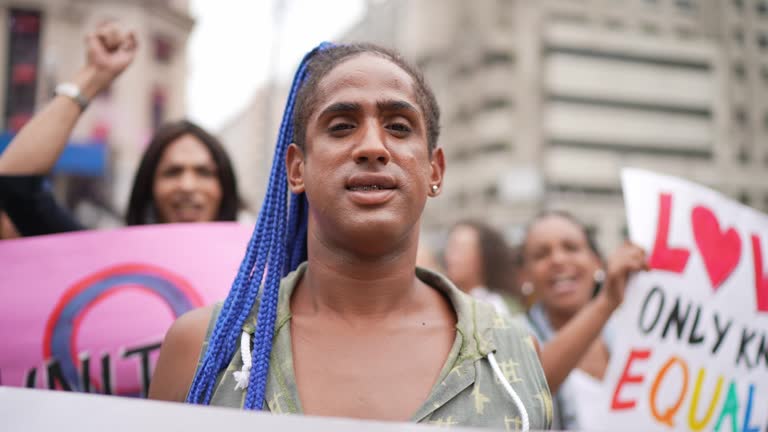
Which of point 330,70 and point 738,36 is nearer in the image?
point 330,70

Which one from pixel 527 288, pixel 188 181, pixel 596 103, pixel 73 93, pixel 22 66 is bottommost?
pixel 527 288

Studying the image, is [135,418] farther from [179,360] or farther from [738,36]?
[738,36]

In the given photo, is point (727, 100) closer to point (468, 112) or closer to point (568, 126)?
point (568, 126)

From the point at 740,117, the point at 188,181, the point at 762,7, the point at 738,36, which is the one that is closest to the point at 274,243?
the point at 188,181

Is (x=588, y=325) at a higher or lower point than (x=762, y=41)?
lower

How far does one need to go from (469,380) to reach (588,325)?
3.51 feet

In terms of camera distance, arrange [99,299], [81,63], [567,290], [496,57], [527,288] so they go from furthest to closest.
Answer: [496,57] < [81,63] < [527,288] < [567,290] < [99,299]

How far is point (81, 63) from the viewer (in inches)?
768

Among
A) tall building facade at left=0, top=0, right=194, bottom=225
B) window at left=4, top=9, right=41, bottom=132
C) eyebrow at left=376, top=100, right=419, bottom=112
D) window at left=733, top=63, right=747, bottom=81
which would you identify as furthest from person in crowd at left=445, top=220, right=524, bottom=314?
window at left=733, top=63, right=747, bottom=81

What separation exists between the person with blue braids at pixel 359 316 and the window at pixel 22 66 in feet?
A: 67.9

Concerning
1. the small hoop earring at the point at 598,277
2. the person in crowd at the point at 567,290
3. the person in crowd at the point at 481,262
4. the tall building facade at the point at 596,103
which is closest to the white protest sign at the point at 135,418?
the person in crowd at the point at 567,290

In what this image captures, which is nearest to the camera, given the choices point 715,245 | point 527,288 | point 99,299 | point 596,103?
point 99,299

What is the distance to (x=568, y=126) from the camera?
42094 millimetres

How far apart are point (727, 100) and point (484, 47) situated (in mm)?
15894
